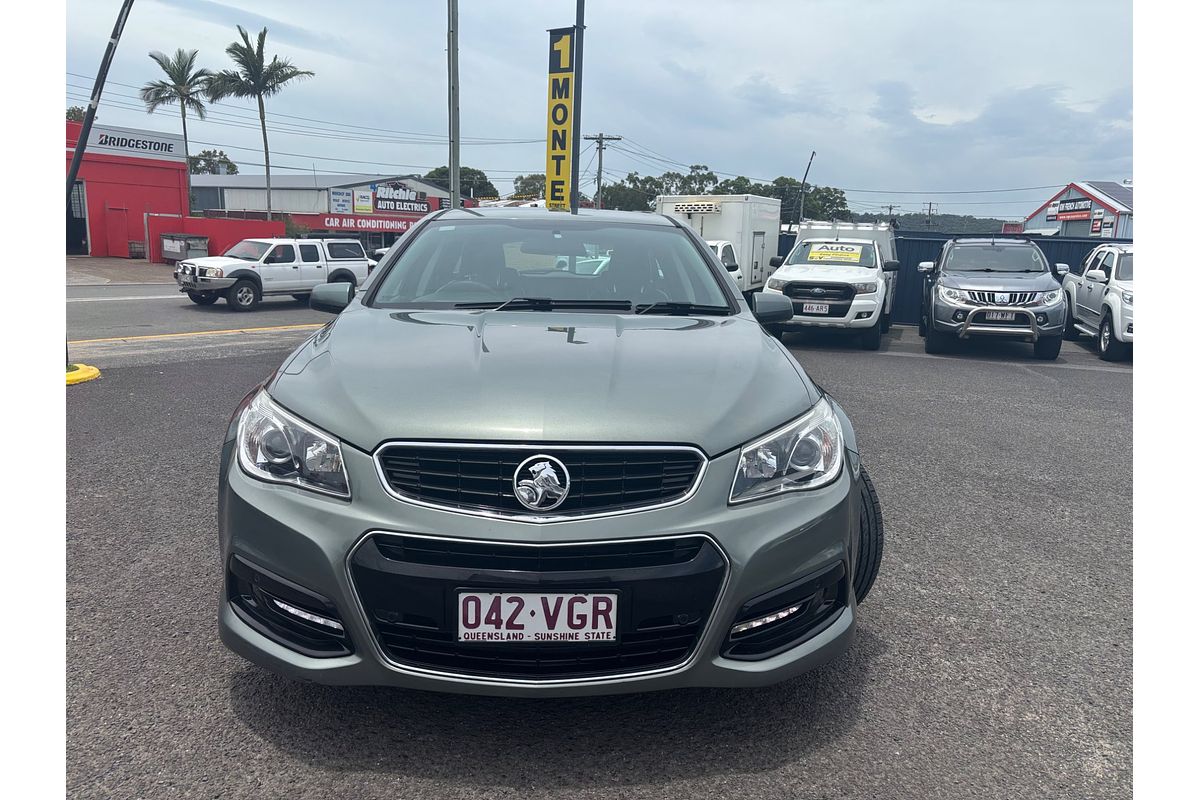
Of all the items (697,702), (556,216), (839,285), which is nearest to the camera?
(697,702)

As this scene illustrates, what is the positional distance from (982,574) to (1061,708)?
3.79ft

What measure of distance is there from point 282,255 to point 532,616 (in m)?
19.2

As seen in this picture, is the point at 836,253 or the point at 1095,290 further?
the point at 836,253

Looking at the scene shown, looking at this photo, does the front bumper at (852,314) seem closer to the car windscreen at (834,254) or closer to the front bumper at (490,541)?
the car windscreen at (834,254)

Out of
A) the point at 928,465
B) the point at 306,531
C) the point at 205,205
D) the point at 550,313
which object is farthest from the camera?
the point at 205,205

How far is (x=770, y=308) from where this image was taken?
3914 mm

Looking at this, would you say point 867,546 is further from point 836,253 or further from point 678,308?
point 836,253

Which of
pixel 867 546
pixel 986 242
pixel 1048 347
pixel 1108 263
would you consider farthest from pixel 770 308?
pixel 1108 263

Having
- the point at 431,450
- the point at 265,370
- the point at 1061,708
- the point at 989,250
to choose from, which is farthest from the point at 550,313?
the point at 989,250

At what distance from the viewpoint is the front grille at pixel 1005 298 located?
12117 millimetres

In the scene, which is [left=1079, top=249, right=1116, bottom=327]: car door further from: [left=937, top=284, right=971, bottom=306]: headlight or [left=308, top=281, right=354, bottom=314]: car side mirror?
[left=308, top=281, right=354, bottom=314]: car side mirror

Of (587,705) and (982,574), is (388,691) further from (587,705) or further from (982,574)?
(982,574)

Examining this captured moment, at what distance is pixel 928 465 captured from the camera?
582 cm

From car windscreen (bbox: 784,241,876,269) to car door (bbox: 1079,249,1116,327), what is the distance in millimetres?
3329
